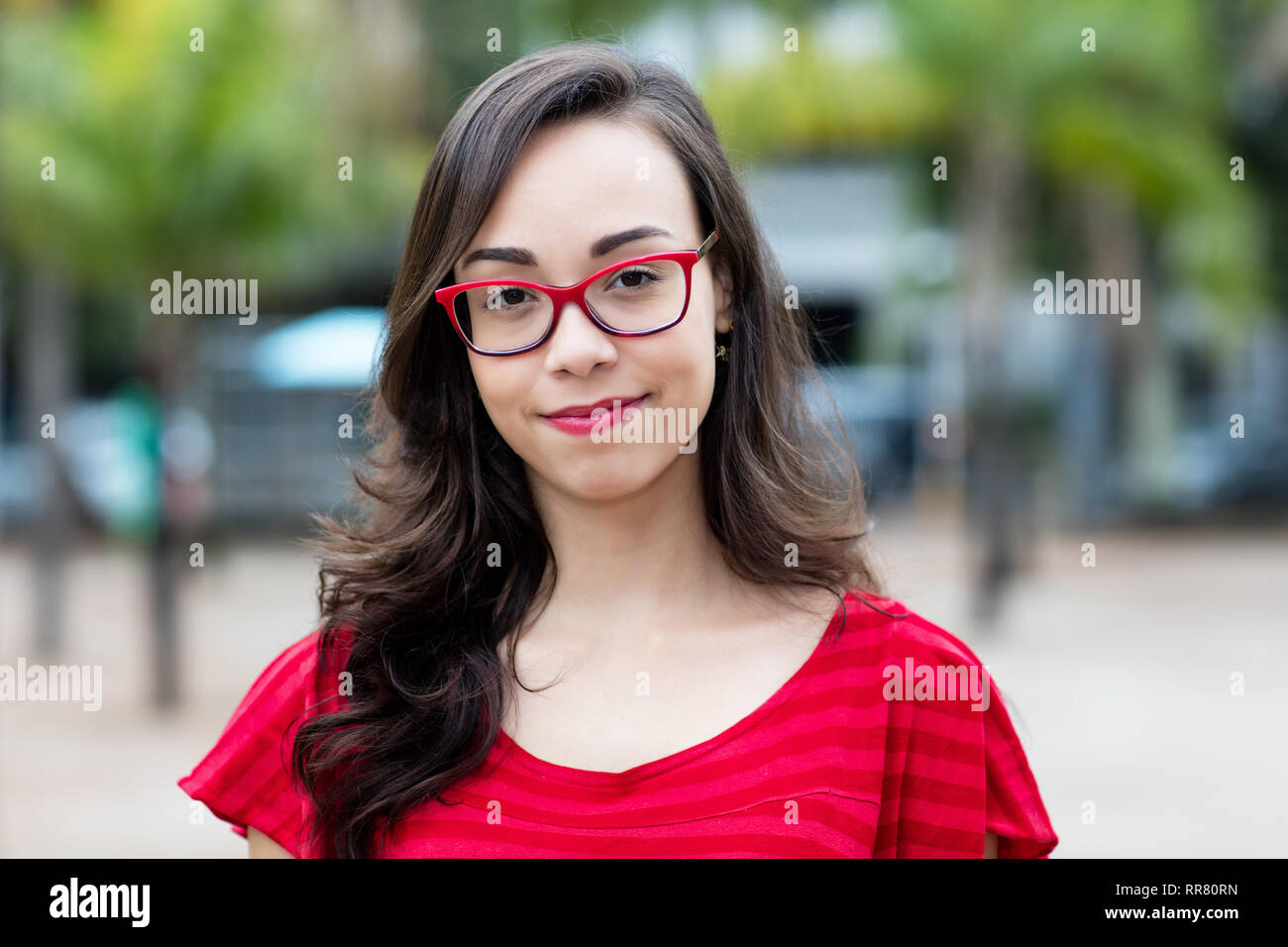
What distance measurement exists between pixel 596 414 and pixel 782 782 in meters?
0.50

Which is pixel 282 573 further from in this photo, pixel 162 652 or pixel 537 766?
pixel 537 766

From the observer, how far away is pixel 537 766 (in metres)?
1.75

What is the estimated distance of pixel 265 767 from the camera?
1901 mm

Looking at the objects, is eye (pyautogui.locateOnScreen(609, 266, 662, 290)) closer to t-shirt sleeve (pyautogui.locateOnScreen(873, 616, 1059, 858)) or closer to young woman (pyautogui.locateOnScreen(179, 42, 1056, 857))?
young woman (pyautogui.locateOnScreen(179, 42, 1056, 857))

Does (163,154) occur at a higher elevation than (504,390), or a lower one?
higher

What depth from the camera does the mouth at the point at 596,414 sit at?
172 centimetres

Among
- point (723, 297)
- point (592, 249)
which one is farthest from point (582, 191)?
point (723, 297)

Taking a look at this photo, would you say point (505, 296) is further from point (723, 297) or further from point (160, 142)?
point (160, 142)

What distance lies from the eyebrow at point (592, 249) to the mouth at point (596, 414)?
0.59 ft

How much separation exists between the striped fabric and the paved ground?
56cm

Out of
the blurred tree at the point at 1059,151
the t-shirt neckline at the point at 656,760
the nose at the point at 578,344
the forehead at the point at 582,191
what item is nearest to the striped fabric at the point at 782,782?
the t-shirt neckline at the point at 656,760

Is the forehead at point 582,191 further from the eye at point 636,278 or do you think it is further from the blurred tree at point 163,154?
the blurred tree at point 163,154

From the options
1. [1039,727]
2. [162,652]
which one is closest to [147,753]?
[162,652]

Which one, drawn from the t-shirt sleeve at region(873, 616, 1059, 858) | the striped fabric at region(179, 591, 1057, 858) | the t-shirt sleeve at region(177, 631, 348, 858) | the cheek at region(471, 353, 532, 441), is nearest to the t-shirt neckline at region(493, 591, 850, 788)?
the striped fabric at region(179, 591, 1057, 858)
